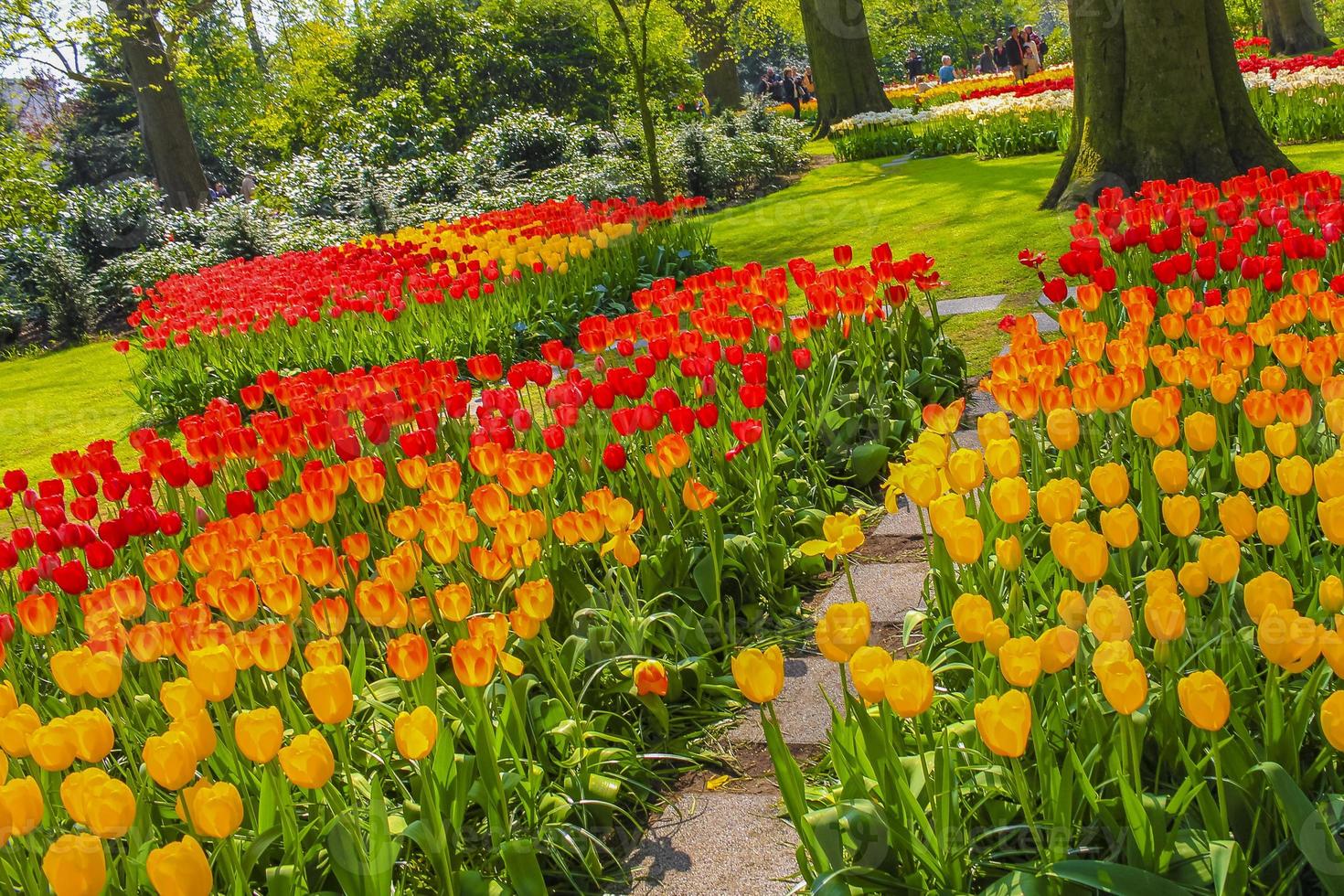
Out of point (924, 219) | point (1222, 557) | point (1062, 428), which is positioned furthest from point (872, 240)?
point (1222, 557)

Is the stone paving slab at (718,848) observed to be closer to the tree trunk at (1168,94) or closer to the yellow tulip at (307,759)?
the yellow tulip at (307,759)

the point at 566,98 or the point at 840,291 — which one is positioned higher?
the point at 566,98

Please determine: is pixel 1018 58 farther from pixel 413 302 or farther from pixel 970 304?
pixel 413 302

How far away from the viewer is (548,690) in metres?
2.90

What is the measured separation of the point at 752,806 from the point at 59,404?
959 cm

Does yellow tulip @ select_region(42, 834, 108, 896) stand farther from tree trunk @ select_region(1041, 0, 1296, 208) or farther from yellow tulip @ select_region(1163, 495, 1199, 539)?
tree trunk @ select_region(1041, 0, 1296, 208)

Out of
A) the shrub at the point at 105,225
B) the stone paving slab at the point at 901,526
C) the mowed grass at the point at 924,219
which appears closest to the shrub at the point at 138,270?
the shrub at the point at 105,225

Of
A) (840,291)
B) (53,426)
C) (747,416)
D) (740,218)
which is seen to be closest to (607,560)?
(747,416)

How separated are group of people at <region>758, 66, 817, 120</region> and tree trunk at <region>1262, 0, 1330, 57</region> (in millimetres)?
10546

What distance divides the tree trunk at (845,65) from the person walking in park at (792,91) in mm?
7265

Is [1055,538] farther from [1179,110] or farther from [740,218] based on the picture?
[740,218]

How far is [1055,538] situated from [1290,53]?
25984mm

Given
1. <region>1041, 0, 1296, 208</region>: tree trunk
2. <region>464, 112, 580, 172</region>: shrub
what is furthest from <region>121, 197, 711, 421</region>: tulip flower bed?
<region>464, 112, 580, 172</region>: shrub

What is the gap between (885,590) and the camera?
3516 millimetres
